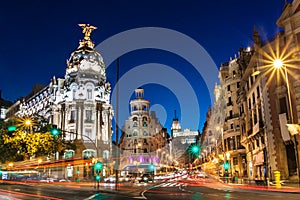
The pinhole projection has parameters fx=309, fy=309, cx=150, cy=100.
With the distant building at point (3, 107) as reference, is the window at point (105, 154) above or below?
below

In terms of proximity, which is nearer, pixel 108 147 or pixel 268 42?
pixel 268 42

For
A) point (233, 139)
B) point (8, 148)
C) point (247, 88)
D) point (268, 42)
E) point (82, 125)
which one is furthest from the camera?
point (82, 125)

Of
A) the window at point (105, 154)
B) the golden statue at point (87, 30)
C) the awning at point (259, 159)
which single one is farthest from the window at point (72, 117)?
the awning at point (259, 159)

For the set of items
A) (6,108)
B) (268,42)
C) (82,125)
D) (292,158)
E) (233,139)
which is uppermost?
(6,108)

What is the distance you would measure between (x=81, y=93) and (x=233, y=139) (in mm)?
41094

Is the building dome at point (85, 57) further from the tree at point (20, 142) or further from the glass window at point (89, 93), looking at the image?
the tree at point (20, 142)

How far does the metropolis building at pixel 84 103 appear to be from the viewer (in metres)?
76.9

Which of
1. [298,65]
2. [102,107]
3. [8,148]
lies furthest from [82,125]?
[298,65]

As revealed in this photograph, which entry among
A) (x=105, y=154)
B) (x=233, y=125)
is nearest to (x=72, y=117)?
(x=105, y=154)

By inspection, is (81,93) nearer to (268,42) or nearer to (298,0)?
(268,42)

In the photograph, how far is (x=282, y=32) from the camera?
117ft

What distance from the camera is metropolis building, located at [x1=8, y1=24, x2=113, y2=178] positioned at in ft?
252

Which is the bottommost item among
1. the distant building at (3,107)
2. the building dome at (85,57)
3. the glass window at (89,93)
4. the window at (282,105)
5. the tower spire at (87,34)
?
the window at (282,105)

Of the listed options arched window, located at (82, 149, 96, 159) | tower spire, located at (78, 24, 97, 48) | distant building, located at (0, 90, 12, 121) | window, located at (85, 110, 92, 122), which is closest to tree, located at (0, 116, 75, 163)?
arched window, located at (82, 149, 96, 159)
